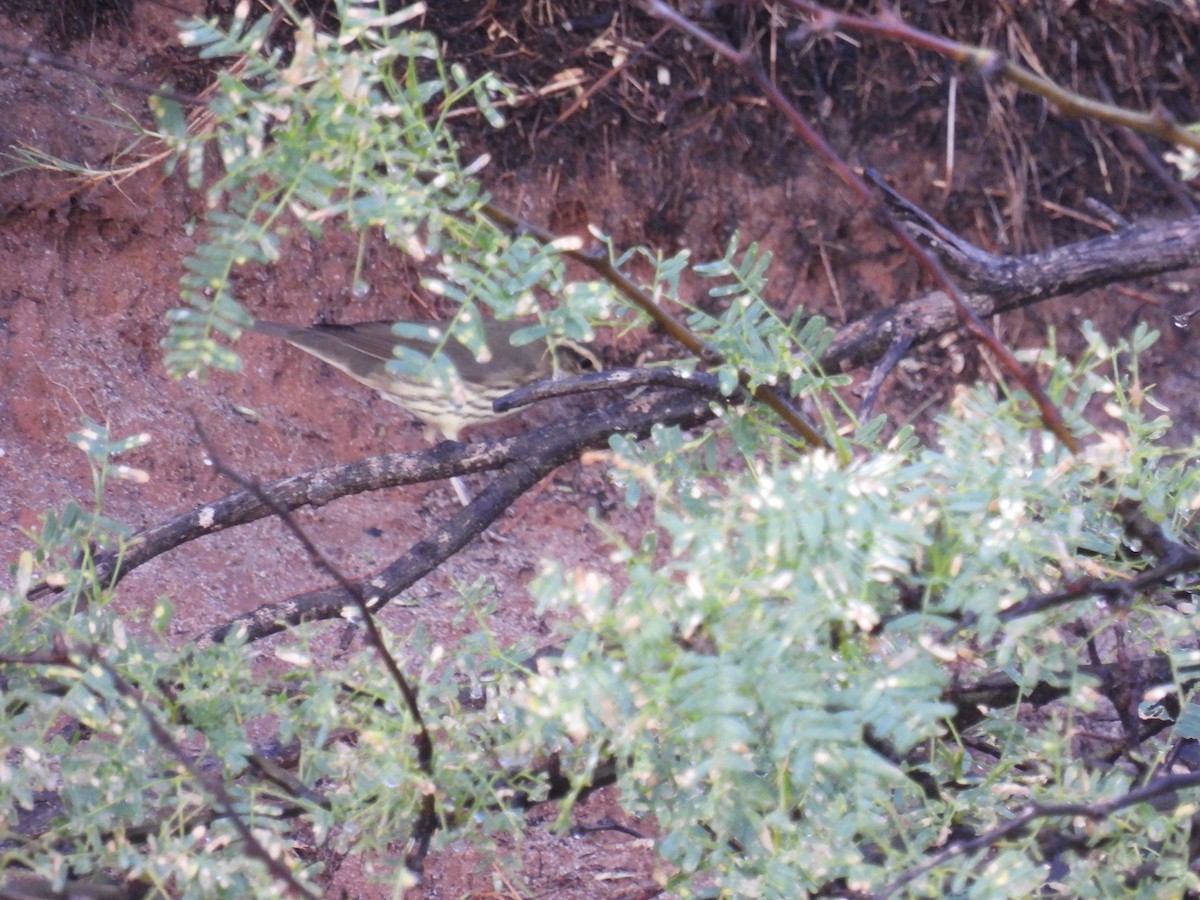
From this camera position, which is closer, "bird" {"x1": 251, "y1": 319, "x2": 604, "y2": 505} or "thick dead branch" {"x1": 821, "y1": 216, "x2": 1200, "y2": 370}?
"thick dead branch" {"x1": 821, "y1": 216, "x2": 1200, "y2": 370}

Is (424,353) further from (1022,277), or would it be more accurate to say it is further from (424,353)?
(1022,277)

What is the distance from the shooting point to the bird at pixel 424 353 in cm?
338

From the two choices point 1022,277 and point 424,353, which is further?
point 424,353

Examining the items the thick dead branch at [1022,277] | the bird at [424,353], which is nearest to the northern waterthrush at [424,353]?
the bird at [424,353]

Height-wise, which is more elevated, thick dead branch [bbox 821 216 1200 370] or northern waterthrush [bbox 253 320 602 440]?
thick dead branch [bbox 821 216 1200 370]

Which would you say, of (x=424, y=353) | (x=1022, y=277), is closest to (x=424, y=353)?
(x=424, y=353)

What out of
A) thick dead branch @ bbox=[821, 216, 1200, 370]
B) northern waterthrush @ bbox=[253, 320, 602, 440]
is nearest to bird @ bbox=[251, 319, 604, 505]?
northern waterthrush @ bbox=[253, 320, 602, 440]

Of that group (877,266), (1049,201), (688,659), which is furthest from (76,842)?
(1049,201)

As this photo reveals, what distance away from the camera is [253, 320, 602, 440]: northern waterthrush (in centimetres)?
338

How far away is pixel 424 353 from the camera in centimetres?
317

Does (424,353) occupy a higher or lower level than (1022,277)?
lower

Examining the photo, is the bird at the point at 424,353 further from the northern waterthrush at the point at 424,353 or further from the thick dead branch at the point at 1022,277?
the thick dead branch at the point at 1022,277

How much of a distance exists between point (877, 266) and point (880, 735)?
9.94 feet

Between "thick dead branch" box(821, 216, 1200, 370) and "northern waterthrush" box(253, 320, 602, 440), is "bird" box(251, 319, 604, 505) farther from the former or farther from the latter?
"thick dead branch" box(821, 216, 1200, 370)
